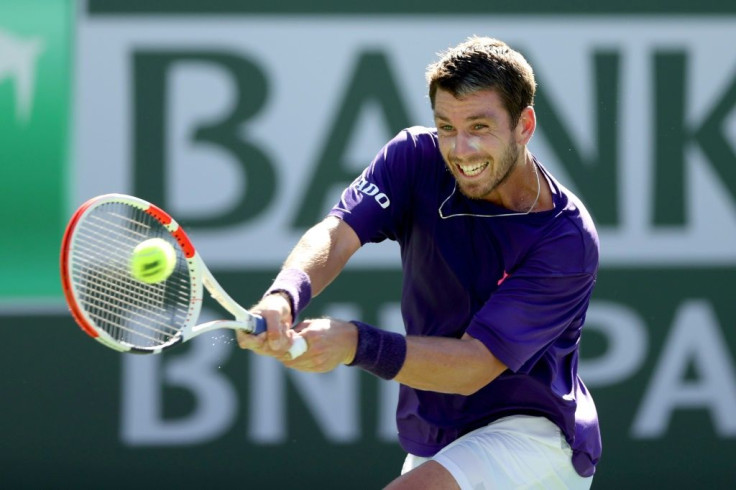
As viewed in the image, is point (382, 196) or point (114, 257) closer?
point (114, 257)

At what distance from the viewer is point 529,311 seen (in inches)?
132

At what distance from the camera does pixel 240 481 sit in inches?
223

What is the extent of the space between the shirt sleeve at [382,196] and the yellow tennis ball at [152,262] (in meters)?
0.69

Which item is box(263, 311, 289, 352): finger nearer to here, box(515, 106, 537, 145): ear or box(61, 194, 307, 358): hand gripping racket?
box(61, 194, 307, 358): hand gripping racket

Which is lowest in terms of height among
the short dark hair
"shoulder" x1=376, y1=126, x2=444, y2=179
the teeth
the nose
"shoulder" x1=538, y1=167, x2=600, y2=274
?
"shoulder" x1=538, y1=167, x2=600, y2=274

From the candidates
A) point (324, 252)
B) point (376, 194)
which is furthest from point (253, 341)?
point (376, 194)

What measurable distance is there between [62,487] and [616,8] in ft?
10.7

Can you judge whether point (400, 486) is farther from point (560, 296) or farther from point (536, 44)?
point (536, 44)

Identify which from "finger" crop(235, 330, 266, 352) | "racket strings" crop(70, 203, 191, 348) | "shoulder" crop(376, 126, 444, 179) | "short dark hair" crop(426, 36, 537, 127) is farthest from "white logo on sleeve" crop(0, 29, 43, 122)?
"finger" crop(235, 330, 266, 352)

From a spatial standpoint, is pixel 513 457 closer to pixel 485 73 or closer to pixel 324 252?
pixel 324 252

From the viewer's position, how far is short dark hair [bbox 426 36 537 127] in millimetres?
3328

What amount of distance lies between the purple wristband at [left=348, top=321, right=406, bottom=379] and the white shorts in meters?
0.44

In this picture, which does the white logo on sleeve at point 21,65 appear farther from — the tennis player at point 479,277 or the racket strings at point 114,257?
the tennis player at point 479,277

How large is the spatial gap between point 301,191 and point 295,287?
104 inches
